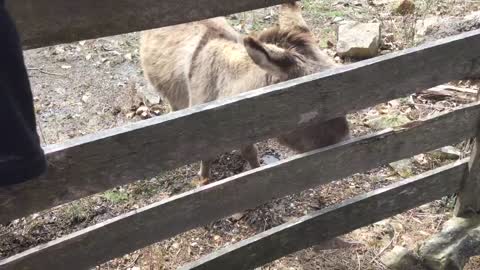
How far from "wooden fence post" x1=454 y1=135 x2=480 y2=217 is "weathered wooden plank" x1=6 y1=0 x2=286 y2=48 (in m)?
1.95

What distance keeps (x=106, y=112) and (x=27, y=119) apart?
3.80 metres

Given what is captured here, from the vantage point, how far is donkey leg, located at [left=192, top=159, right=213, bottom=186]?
4355 mm

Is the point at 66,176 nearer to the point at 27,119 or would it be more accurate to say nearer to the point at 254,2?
the point at 27,119

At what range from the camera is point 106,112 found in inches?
213

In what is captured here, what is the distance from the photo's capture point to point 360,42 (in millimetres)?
5828

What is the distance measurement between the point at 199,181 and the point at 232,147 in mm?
2071

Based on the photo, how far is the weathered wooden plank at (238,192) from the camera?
2.36 m

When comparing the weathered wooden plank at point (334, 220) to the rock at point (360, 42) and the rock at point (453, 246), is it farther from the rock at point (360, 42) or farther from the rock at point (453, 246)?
the rock at point (360, 42)

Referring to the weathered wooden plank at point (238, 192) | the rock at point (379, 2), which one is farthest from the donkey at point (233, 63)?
Result: the rock at point (379, 2)

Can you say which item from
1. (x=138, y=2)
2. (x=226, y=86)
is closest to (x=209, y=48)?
(x=226, y=86)

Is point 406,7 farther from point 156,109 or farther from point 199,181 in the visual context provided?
point 199,181

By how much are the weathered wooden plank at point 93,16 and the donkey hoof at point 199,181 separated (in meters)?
2.43

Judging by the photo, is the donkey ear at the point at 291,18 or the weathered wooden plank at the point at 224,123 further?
the donkey ear at the point at 291,18

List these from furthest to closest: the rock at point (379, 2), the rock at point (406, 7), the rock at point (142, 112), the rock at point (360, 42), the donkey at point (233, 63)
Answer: the rock at point (379, 2)
the rock at point (406, 7)
the rock at point (360, 42)
the rock at point (142, 112)
the donkey at point (233, 63)
